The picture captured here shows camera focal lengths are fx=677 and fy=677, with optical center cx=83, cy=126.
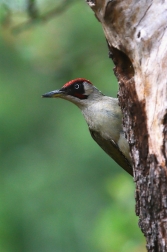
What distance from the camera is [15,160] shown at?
11.6m

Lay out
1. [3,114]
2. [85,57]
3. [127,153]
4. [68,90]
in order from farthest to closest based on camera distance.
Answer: [3,114]
[85,57]
[68,90]
[127,153]

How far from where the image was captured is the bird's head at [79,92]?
22.5 ft

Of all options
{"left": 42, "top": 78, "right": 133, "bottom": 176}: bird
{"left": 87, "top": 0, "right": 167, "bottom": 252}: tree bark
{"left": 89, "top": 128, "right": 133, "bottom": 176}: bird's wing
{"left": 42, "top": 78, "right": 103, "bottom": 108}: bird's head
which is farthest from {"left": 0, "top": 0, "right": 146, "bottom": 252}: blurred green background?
{"left": 87, "top": 0, "right": 167, "bottom": 252}: tree bark

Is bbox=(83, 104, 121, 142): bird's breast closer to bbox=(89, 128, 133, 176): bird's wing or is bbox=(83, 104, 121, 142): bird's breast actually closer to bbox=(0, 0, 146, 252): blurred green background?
bbox=(89, 128, 133, 176): bird's wing

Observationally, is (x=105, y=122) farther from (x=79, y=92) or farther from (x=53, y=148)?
(x=53, y=148)

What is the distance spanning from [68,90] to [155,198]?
2571mm

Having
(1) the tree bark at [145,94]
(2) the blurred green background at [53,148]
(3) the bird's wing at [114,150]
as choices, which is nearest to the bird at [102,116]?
(3) the bird's wing at [114,150]

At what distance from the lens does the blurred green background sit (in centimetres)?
894

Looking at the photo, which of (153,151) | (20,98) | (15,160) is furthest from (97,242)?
(20,98)

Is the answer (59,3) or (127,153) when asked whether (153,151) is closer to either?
(127,153)

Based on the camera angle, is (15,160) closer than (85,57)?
No

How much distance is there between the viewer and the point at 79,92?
6934 millimetres

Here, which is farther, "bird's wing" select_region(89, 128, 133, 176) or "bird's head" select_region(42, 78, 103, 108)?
"bird's head" select_region(42, 78, 103, 108)

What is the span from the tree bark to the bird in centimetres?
126
